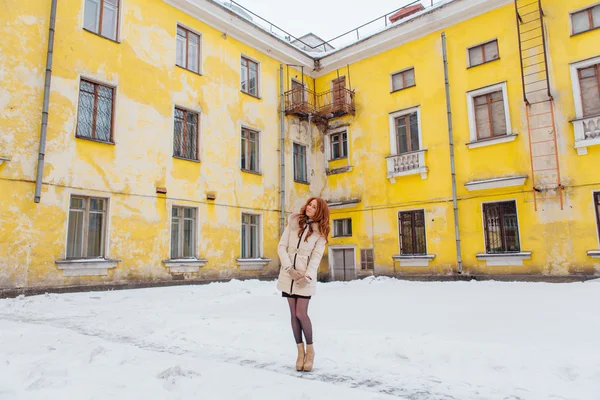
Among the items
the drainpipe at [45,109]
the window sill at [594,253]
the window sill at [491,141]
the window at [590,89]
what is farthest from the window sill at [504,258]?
the drainpipe at [45,109]

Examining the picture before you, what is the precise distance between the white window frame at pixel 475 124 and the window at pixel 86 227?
40.0ft

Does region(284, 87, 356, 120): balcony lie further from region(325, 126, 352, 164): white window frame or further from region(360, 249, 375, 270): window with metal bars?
region(360, 249, 375, 270): window with metal bars

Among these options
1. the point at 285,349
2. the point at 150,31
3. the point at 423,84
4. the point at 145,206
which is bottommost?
the point at 285,349

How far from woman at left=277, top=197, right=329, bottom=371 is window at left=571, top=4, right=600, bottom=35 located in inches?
511

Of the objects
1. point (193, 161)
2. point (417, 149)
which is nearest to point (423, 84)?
point (417, 149)

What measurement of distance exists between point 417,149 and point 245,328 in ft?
38.6

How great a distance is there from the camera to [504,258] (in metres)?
13.3

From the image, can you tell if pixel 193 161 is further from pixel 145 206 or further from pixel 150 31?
pixel 150 31

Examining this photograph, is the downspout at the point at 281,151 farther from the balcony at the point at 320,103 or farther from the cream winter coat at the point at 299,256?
the cream winter coat at the point at 299,256

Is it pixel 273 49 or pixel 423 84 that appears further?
pixel 273 49

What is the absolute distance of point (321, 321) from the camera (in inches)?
269

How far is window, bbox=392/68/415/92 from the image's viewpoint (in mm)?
16484

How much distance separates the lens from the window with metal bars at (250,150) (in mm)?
16234

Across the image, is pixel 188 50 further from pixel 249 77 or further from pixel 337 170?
pixel 337 170
